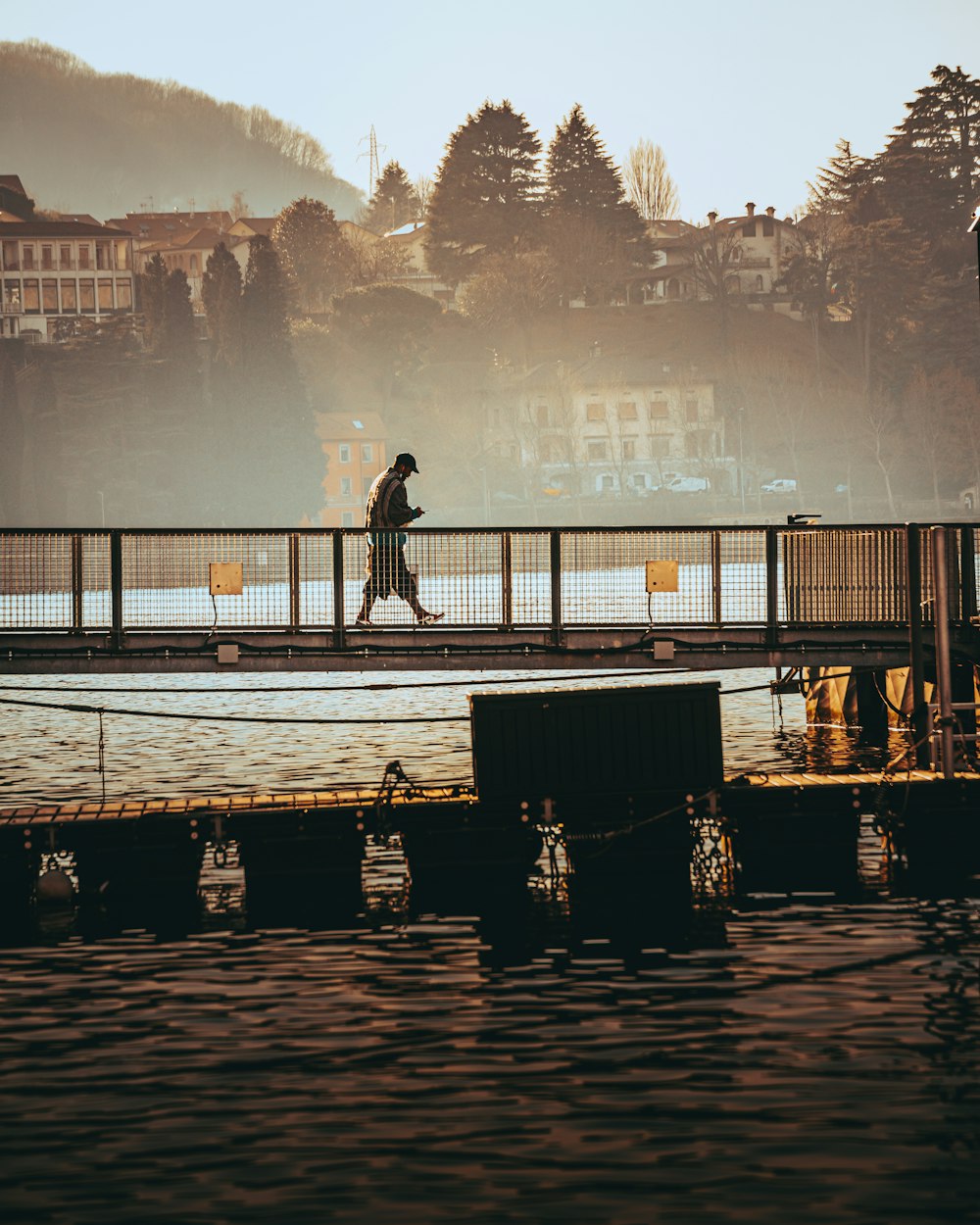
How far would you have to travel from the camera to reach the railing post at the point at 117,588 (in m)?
22.2

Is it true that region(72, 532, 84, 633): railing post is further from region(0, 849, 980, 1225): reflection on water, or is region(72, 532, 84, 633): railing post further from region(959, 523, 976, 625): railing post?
region(959, 523, 976, 625): railing post

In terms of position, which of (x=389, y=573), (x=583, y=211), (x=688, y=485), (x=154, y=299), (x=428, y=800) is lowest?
(x=428, y=800)

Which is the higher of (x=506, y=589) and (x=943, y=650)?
(x=506, y=589)

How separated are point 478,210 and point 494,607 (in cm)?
18012

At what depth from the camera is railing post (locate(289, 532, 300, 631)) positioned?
22.4 metres

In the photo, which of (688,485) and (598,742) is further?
(688,485)

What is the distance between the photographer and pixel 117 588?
73.0 feet

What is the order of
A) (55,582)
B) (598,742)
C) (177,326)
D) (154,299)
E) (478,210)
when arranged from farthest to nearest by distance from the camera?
(478,210) → (154,299) → (177,326) → (55,582) → (598,742)

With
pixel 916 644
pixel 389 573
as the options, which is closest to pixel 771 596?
pixel 916 644

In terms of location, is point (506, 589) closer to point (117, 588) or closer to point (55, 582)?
point (117, 588)

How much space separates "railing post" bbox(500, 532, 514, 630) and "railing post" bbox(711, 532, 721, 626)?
8.36 ft

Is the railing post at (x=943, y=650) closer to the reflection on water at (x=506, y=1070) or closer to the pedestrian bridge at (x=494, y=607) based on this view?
the reflection on water at (x=506, y=1070)

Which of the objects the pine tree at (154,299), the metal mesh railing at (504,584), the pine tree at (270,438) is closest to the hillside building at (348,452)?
the pine tree at (270,438)

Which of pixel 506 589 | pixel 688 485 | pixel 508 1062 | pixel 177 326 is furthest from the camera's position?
pixel 688 485
